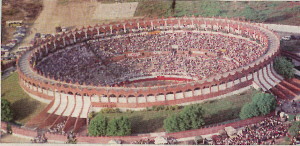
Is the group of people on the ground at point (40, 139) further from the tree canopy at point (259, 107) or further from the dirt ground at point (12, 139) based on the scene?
the tree canopy at point (259, 107)

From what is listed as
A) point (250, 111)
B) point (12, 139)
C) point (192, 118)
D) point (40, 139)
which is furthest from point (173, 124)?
point (12, 139)

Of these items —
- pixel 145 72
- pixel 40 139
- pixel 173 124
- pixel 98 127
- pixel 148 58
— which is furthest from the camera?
pixel 148 58

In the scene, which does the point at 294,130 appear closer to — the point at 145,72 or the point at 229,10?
the point at 145,72

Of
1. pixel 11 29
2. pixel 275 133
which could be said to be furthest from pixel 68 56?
pixel 275 133

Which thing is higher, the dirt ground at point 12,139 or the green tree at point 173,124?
the green tree at point 173,124

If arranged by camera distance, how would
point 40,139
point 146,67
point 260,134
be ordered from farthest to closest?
point 146,67 < point 40,139 < point 260,134

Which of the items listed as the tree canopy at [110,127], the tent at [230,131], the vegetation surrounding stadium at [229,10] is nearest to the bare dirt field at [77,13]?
the vegetation surrounding stadium at [229,10]

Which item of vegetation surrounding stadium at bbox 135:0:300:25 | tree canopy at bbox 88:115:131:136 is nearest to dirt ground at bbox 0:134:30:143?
tree canopy at bbox 88:115:131:136
